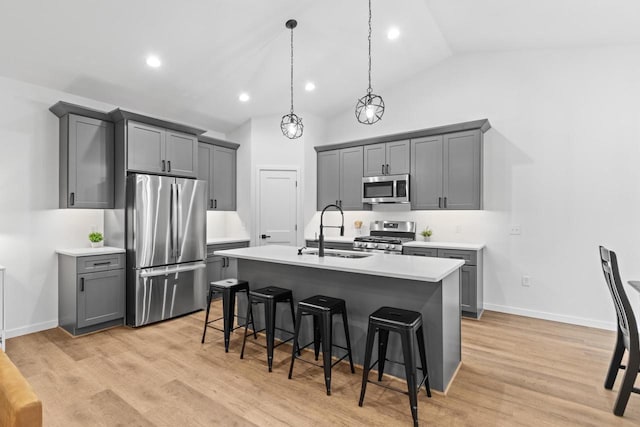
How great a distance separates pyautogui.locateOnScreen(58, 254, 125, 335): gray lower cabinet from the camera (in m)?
3.79

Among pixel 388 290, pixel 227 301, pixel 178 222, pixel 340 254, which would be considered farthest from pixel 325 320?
pixel 178 222

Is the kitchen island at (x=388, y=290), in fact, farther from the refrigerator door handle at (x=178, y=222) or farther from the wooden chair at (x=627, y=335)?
the refrigerator door handle at (x=178, y=222)

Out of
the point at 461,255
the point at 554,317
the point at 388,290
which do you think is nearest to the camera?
the point at 388,290

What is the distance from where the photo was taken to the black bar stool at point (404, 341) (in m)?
2.21

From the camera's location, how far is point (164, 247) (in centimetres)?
433

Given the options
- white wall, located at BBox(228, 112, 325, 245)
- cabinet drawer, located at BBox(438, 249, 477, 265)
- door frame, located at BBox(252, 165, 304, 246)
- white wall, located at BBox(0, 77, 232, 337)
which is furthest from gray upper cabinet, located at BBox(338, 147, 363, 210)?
white wall, located at BBox(0, 77, 232, 337)

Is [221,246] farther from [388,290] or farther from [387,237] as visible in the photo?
[388,290]

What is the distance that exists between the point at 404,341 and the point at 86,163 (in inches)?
163

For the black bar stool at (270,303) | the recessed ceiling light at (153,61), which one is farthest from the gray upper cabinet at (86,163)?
the black bar stool at (270,303)

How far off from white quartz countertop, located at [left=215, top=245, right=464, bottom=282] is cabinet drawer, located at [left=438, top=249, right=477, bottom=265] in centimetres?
150

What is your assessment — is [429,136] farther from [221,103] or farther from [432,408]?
[432,408]

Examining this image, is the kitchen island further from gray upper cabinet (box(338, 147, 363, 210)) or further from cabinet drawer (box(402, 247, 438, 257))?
gray upper cabinet (box(338, 147, 363, 210))

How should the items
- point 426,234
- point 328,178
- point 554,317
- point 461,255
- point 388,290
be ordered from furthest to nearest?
point 328,178 < point 426,234 < point 461,255 < point 554,317 < point 388,290

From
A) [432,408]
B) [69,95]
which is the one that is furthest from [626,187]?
[69,95]
